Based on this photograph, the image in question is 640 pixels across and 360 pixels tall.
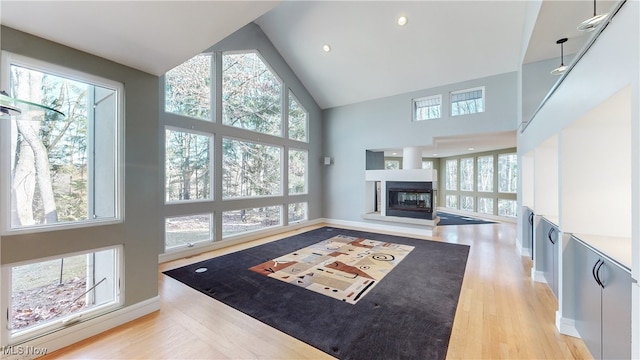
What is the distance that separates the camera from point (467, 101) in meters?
5.28

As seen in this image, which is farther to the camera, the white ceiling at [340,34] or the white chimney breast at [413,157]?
the white chimney breast at [413,157]

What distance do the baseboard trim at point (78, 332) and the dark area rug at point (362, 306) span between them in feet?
2.10

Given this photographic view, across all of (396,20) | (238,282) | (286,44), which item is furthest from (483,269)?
(286,44)

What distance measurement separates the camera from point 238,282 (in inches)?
120

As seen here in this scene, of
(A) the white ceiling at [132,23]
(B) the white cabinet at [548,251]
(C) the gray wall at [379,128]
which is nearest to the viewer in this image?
(A) the white ceiling at [132,23]

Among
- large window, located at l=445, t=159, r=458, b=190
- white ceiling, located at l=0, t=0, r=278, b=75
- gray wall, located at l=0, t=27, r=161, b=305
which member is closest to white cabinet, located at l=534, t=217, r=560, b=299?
white ceiling, located at l=0, t=0, r=278, b=75

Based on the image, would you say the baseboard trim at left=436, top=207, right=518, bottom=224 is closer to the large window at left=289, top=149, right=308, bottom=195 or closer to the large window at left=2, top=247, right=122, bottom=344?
the large window at left=289, top=149, right=308, bottom=195

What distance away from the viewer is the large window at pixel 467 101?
202 inches

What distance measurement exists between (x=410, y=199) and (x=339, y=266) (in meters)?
3.40

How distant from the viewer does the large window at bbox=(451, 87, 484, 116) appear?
513 centimetres

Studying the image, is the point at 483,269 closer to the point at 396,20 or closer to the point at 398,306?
the point at 398,306

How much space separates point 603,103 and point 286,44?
18.9ft

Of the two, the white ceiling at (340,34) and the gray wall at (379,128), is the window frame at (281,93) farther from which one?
the gray wall at (379,128)

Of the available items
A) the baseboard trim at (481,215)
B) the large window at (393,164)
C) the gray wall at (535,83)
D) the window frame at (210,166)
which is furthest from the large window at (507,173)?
the window frame at (210,166)
